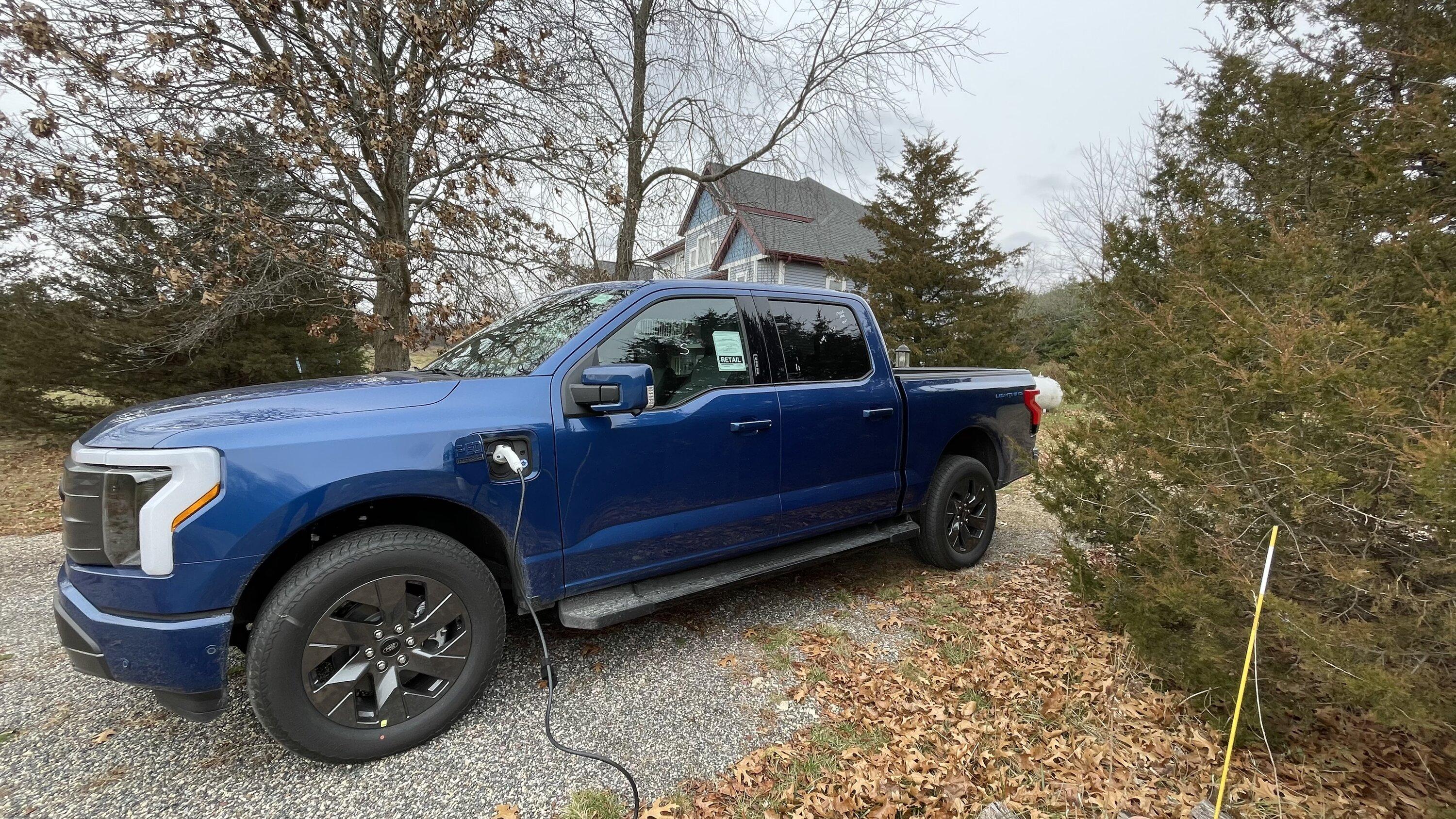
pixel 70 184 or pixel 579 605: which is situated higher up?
pixel 70 184

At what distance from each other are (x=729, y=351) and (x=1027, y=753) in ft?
7.31

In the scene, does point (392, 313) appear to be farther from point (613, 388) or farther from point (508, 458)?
point (613, 388)

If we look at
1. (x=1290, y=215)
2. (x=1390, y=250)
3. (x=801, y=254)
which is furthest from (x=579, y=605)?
(x=801, y=254)

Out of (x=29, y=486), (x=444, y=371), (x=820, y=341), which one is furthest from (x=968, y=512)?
(x=29, y=486)

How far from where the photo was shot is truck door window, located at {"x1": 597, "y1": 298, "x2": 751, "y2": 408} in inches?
110

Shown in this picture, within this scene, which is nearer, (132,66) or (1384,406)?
(1384,406)

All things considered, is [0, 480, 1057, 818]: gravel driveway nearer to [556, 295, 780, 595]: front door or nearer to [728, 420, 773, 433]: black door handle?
[556, 295, 780, 595]: front door

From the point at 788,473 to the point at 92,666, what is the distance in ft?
9.09

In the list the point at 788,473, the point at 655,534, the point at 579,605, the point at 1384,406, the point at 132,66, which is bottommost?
the point at 579,605

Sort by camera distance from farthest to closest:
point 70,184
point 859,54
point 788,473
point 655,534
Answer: point 859,54, point 70,184, point 788,473, point 655,534

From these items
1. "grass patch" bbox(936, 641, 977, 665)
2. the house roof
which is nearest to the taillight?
"grass patch" bbox(936, 641, 977, 665)

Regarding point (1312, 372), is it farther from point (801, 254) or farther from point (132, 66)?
point (801, 254)

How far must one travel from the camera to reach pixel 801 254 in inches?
774

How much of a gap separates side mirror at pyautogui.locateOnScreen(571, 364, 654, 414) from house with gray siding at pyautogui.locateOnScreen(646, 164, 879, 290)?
3.79 feet
